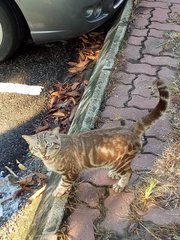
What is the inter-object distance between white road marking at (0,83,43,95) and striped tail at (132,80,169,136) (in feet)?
6.09

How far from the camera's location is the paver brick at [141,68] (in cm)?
404

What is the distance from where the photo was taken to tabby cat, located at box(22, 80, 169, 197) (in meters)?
2.57

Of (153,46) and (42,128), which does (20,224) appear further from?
(153,46)

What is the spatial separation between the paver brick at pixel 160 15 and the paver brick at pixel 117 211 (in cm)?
278

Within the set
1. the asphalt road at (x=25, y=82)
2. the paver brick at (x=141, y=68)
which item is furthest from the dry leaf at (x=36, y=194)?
the paver brick at (x=141, y=68)

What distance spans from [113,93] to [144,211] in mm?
1386

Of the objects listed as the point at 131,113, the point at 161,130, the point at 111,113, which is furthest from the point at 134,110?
the point at 161,130

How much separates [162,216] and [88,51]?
2.71 m

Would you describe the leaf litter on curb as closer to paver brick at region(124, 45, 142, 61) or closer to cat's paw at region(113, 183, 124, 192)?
paver brick at region(124, 45, 142, 61)

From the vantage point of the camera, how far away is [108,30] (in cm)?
517

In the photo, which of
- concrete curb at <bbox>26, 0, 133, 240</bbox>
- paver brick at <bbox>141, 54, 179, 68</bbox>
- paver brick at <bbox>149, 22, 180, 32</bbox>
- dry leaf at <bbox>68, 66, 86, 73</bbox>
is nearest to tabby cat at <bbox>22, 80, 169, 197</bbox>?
concrete curb at <bbox>26, 0, 133, 240</bbox>

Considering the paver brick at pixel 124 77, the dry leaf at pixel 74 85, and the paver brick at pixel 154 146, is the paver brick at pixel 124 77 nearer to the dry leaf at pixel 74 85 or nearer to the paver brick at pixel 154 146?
the dry leaf at pixel 74 85

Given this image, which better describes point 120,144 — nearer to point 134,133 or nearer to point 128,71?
point 134,133

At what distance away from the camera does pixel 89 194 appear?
2.81 meters
